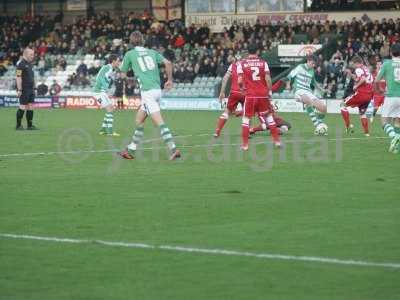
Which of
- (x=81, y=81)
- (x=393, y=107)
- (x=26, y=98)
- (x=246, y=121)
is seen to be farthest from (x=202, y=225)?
(x=81, y=81)

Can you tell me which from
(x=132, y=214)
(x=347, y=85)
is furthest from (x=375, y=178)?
(x=347, y=85)

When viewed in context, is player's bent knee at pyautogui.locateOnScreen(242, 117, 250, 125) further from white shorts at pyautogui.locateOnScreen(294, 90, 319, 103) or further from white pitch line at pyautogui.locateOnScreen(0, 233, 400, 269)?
white pitch line at pyautogui.locateOnScreen(0, 233, 400, 269)

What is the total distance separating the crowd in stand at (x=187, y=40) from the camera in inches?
1625

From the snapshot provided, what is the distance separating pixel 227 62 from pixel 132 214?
3340 centimetres

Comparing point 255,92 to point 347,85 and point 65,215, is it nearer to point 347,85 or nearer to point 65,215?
point 65,215

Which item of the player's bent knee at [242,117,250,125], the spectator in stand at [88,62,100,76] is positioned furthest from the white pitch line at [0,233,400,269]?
the spectator in stand at [88,62,100,76]

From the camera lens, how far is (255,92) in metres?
20.6

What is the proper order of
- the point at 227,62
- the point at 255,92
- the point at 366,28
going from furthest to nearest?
1. the point at 227,62
2. the point at 366,28
3. the point at 255,92

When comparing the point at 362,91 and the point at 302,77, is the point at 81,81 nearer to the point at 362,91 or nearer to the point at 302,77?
the point at 302,77

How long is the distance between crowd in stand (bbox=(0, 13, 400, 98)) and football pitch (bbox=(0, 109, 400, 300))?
21256 mm

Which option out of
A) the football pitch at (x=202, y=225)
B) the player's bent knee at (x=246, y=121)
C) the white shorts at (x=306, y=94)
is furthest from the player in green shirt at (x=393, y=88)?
the white shorts at (x=306, y=94)

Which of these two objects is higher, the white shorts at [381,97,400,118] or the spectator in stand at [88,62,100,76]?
the white shorts at [381,97,400,118]

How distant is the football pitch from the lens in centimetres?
830

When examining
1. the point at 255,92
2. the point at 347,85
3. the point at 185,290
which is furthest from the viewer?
the point at 347,85
